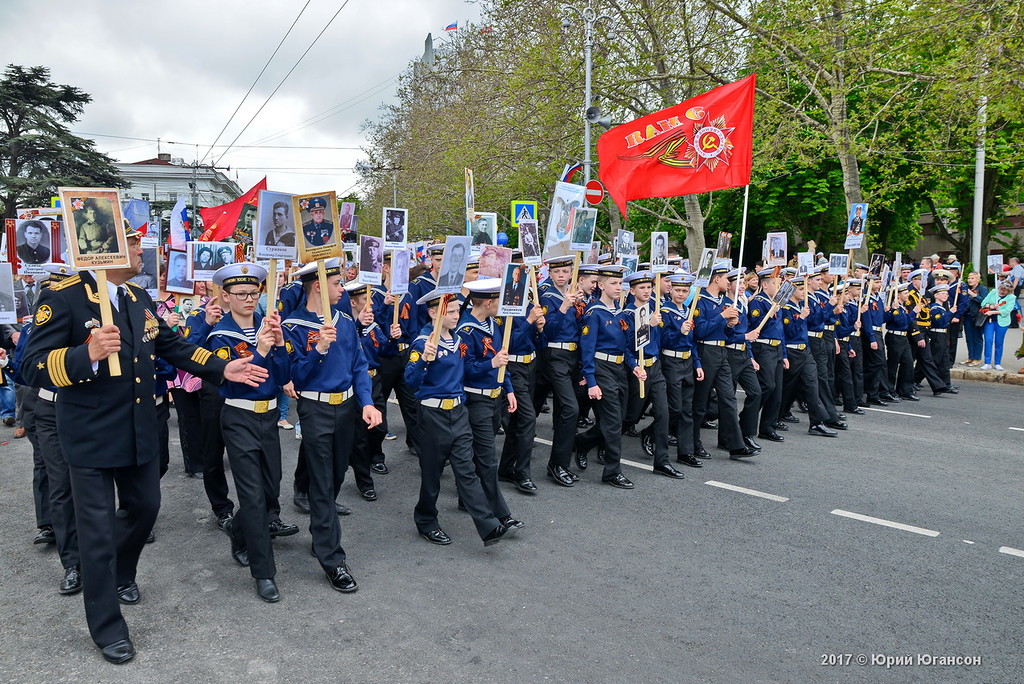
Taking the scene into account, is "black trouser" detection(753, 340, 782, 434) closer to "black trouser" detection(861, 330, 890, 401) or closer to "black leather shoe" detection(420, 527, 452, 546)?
"black trouser" detection(861, 330, 890, 401)

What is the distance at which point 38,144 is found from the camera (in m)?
32.7

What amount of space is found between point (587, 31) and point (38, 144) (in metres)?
26.5

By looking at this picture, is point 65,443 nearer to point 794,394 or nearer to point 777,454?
point 777,454

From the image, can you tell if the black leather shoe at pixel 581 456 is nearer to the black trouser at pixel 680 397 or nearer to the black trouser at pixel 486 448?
the black trouser at pixel 680 397

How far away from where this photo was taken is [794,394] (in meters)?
9.65

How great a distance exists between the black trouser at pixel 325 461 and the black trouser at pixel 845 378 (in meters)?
8.13

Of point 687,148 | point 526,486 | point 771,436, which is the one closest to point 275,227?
point 526,486

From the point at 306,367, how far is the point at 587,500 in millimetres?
2758

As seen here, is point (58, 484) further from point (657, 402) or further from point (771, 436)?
point (771, 436)

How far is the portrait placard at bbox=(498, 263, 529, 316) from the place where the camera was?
19.3 feet

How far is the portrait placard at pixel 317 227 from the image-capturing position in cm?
463

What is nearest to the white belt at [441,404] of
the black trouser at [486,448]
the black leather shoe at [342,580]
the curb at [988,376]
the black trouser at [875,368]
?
the black trouser at [486,448]

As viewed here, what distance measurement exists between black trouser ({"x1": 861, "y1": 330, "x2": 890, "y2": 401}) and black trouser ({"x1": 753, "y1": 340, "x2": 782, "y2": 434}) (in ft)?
11.7

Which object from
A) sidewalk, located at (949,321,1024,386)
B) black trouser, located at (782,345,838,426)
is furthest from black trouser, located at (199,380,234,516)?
sidewalk, located at (949,321,1024,386)
